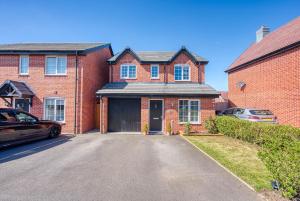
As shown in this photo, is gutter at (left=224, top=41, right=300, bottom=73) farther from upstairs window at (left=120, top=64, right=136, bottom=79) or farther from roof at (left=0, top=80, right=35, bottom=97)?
roof at (left=0, top=80, right=35, bottom=97)

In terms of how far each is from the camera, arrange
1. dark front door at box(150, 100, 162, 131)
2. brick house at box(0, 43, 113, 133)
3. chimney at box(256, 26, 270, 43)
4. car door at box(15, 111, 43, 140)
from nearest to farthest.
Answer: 1. car door at box(15, 111, 43, 140)
2. brick house at box(0, 43, 113, 133)
3. dark front door at box(150, 100, 162, 131)
4. chimney at box(256, 26, 270, 43)

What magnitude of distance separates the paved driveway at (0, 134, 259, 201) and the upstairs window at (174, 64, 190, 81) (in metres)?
8.35

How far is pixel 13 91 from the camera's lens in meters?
11.7

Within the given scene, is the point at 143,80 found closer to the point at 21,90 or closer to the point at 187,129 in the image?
the point at 187,129

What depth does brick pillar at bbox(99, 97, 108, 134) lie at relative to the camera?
1255cm

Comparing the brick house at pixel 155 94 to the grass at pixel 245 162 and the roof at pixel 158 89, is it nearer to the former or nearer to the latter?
the roof at pixel 158 89

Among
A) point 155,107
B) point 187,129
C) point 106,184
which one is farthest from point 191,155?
point 155,107

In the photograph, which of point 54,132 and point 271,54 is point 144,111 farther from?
point 271,54

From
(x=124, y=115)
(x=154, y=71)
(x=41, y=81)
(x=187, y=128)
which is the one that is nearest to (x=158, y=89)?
(x=154, y=71)

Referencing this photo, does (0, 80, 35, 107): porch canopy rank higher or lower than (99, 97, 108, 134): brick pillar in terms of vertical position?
higher

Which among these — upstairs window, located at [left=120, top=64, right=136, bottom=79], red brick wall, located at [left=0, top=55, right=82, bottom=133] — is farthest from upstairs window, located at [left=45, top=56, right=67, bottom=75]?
upstairs window, located at [left=120, top=64, right=136, bottom=79]

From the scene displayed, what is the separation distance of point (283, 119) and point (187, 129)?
738cm

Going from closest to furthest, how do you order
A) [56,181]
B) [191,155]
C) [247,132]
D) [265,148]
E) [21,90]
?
[265,148]
[56,181]
[191,155]
[247,132]
[21,90]

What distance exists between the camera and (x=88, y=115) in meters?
13.6
